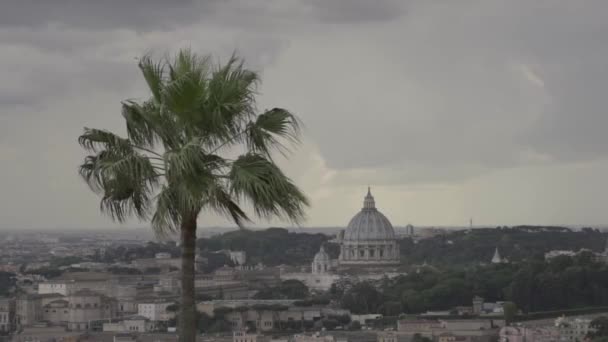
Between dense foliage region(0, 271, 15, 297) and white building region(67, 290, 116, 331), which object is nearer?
white building region(67, 290, 116, 331)

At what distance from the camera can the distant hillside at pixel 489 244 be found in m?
122

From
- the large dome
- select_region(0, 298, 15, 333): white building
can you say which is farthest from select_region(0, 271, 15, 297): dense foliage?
the large dome

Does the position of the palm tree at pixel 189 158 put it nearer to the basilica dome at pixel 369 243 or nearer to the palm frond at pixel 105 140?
the palm frond at pixel 105 140

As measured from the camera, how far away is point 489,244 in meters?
126

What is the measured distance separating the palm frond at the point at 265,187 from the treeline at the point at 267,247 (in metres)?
118

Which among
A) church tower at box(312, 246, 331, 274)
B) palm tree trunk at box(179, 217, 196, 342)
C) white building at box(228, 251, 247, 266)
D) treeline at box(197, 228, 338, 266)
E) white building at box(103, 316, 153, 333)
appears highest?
treeline at box(197, 228, 338, 266)

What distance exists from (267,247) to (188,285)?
125 m

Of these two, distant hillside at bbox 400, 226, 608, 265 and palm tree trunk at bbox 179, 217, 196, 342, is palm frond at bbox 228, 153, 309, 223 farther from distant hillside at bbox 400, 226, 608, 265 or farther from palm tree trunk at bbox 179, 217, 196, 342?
distant hillside at bbox 400, 226, 608, 265

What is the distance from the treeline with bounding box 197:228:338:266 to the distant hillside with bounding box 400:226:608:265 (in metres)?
7.84

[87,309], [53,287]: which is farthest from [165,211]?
[53,287]

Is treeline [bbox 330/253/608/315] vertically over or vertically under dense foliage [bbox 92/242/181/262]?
under

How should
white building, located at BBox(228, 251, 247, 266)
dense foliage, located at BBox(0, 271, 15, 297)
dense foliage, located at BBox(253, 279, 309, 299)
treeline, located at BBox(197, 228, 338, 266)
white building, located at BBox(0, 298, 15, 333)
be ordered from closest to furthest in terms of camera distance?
white building, located at BBox(0, 298, 15, 333) → dense foliage, located at BBox(253, 279, 309, 299) → dense foliage, located at BBox(0, 271, 15, 297) → white building, located at BBox(228, 251, 247, 266) → treeline, located at BBox(197, 228, 338, 266)

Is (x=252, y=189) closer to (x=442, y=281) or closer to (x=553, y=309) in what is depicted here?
(x=553, y=309)

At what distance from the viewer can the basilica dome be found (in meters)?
122
